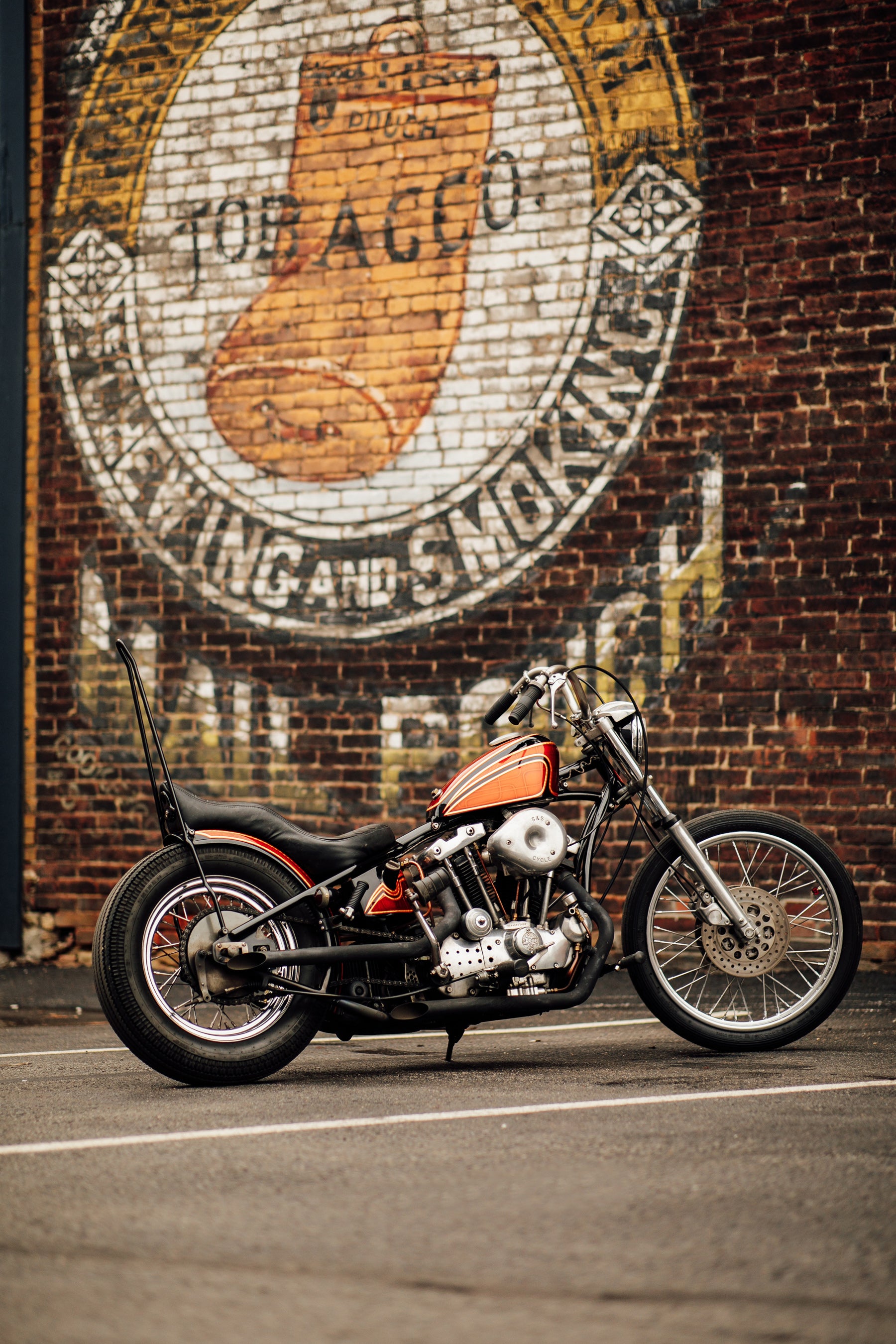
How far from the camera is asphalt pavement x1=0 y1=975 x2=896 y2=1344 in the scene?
90.4 inches

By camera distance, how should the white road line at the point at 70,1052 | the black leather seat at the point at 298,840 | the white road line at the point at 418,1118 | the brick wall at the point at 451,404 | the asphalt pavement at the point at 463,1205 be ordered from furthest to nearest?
the brick wall at the point at 451,404 → the white road line at the point at 70,1052 → the black leather seat at the point at 298,840 → the white road line at the point at 418,1118 → the asphalt pavement at the point at 463,1205

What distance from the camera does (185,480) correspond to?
7.97m

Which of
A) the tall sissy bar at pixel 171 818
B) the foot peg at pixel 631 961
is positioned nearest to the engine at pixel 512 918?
the foot peg at pixel 631 961

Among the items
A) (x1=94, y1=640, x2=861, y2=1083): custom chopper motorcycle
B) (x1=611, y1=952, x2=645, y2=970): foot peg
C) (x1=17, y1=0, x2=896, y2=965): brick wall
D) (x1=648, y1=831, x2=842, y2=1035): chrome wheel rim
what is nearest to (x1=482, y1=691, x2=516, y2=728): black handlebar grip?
(x1=94, y1=640, x2=861, y2=1083): custom chopper motorcycle

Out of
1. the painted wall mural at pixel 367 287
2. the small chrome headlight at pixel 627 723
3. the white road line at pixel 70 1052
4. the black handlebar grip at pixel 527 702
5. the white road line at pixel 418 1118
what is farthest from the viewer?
the painted wall mural at pixel 367 287

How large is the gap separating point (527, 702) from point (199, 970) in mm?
1391

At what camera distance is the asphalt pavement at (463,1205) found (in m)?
2.29

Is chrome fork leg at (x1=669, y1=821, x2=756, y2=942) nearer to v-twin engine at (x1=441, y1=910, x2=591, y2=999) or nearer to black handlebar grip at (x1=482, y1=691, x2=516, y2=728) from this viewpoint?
v-twin engine at (x1=441, y1=910, x2=591, y2=999)

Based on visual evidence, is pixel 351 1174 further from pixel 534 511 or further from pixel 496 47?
pixel 496 47

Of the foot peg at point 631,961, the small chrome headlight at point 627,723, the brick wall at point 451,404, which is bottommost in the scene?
the foot peg at point 631,961

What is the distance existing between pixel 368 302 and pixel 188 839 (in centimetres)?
426

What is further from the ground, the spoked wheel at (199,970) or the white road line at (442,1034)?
the spoked wheel at (199,970)

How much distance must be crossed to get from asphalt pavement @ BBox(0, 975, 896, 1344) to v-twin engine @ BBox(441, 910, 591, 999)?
11.8 inches

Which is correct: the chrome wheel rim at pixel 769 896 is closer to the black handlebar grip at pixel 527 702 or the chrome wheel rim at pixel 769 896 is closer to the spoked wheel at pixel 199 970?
the black handlebar grip at pixel 527 702
